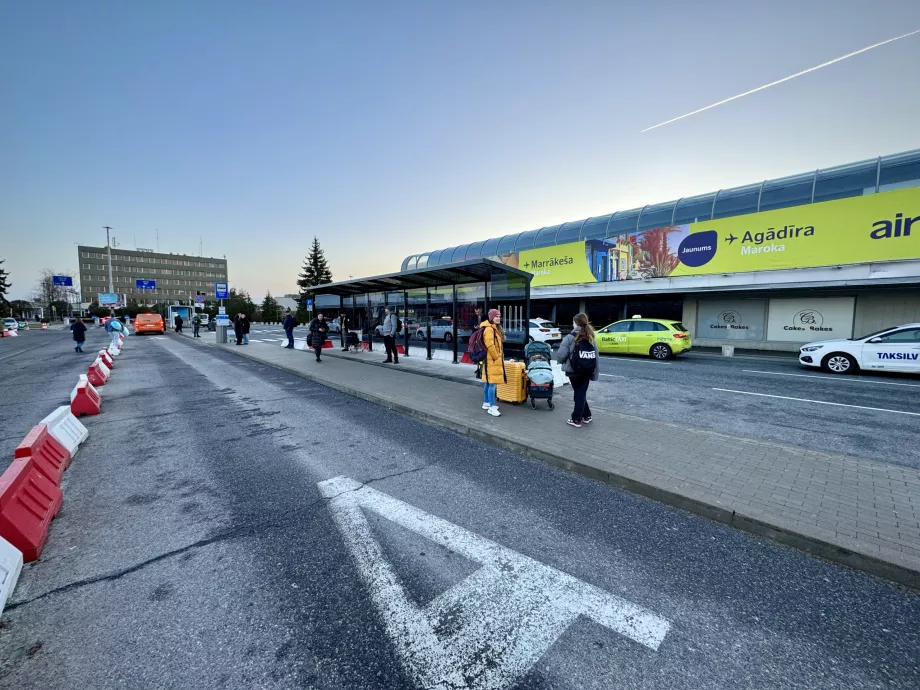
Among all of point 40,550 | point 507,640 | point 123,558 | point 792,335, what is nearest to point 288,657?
point 507,640

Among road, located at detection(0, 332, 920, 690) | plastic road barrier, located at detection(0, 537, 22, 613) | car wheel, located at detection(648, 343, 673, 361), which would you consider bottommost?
road, located at detection(0, 332, 920, 690)

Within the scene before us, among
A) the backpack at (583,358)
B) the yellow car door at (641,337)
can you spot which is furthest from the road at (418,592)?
the yellow car door at (641,337)

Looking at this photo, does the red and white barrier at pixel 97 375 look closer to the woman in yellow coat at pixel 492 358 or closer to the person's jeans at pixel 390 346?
the person's jeans at pixel 390 346

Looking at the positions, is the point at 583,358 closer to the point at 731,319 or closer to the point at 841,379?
the point at 841,379

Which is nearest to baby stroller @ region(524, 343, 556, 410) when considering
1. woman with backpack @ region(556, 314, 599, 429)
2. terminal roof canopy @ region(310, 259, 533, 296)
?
woman with backpack @ region(556, 314, 599, 429)

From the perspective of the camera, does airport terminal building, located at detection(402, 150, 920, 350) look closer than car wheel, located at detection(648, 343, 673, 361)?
Yes

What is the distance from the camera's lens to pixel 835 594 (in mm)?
2561

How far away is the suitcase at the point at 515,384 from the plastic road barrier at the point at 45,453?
19.6ft

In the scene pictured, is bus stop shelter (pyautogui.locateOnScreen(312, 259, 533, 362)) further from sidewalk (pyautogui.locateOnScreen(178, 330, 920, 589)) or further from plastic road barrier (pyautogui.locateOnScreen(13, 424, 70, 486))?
plastic road barrier (pyautogui.locateOnScreen(13, 424, 70, 486))

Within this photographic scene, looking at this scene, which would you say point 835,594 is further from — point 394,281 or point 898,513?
point 394,281

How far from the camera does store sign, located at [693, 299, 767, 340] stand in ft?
56.4

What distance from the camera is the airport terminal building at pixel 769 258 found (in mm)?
13547

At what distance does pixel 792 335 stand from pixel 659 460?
1703 centimetres

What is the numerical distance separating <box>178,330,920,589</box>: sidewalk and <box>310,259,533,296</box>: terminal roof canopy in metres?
3.97
